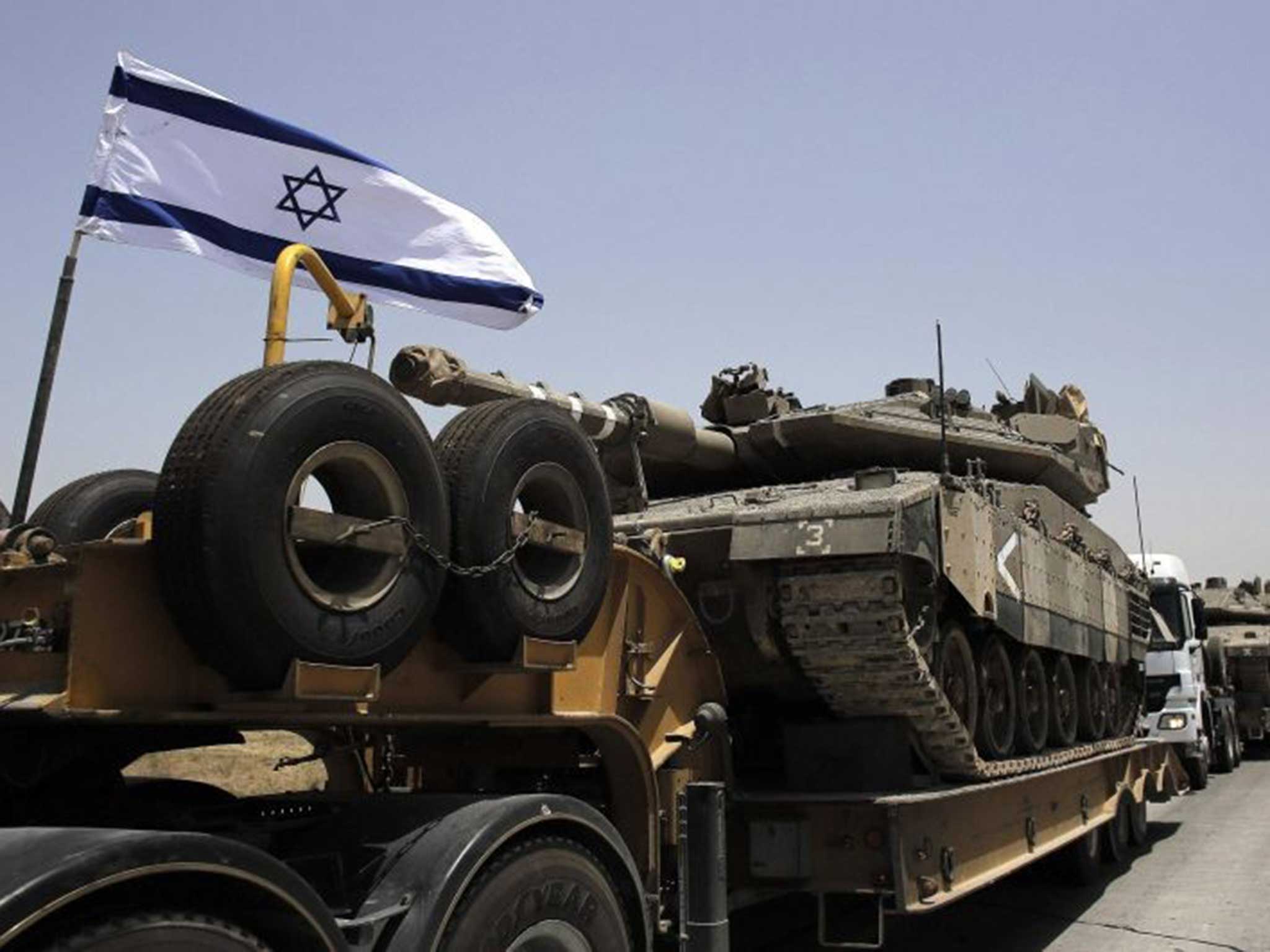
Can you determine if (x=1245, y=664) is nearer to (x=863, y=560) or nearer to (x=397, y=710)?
(x=863, y=560)

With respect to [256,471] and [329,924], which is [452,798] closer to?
[329,924]

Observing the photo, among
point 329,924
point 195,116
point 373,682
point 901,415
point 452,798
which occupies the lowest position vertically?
point 329,924

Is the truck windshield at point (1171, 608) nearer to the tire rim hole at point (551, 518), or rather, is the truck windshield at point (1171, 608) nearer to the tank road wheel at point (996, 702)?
the tank road wheel at point (996, 702)

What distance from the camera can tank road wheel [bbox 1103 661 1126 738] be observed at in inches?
498

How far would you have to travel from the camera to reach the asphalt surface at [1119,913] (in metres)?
8.55

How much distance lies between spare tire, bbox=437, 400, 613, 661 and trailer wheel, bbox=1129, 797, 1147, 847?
925 centimetres

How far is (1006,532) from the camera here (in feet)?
28.2

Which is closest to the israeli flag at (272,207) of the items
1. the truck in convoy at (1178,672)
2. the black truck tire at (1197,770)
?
the truck in convoy at (1178,672)

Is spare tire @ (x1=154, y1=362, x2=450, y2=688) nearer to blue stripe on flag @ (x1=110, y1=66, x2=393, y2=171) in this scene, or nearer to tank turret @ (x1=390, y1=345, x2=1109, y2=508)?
tank turret @ (x1=390, y1=345, x2=1109, y2=508)

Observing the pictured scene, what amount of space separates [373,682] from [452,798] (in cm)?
74

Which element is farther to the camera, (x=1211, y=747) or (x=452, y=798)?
(x=1211, y=747)

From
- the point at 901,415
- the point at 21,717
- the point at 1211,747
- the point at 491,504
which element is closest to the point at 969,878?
the point at 901,415

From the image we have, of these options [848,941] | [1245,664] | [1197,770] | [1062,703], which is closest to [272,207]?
[848,941]

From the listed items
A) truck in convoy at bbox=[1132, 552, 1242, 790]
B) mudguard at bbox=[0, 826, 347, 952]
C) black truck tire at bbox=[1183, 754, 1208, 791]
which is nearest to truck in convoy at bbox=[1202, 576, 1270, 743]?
truck in convoy at bbox=[1132, 552, 1242, 790]
